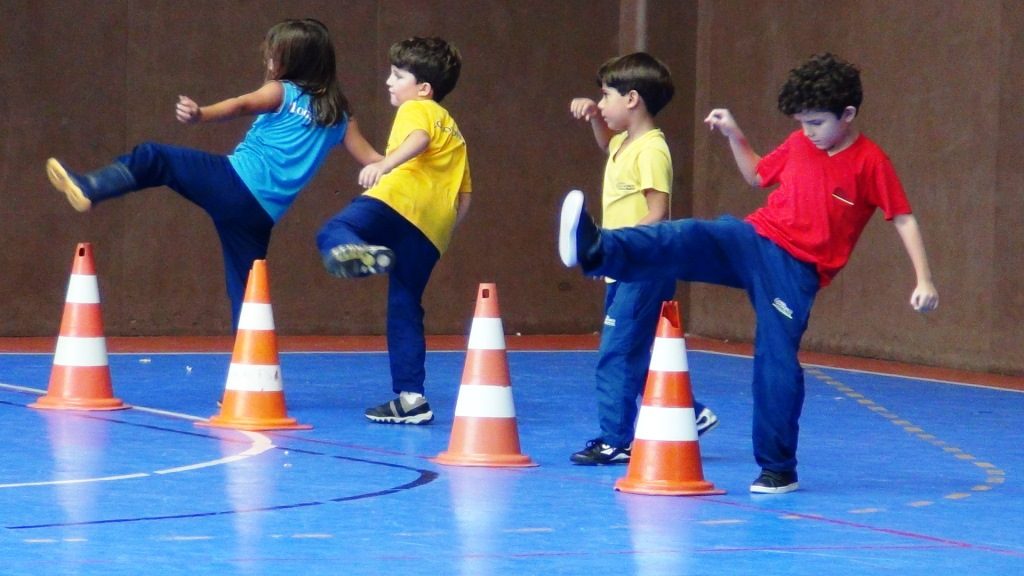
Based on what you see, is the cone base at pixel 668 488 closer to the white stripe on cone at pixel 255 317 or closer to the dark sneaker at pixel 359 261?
the dark sneaker at pixel 359 261

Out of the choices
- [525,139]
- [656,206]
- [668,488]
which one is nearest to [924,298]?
[668,488]

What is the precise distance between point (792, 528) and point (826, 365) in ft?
20.5

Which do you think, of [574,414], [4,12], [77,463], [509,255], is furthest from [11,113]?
[77,463]

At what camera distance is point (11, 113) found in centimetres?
1171

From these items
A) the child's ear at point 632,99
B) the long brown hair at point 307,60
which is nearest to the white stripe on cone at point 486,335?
the child's ear at point 632,99

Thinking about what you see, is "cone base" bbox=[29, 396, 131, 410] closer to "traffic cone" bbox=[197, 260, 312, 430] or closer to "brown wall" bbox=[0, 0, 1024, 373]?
"traffic cone" bbox=[197, 260, 312, 430]

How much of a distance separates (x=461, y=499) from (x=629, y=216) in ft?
5.21

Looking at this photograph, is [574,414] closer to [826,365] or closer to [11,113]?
[826,365]

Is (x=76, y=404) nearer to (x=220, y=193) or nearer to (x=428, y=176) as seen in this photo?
(x=220, y=193)

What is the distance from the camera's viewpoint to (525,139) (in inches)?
509

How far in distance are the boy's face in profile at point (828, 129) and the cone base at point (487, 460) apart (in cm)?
154

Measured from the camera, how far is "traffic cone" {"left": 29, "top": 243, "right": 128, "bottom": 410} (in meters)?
7.61

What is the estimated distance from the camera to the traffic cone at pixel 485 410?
622 centimetres

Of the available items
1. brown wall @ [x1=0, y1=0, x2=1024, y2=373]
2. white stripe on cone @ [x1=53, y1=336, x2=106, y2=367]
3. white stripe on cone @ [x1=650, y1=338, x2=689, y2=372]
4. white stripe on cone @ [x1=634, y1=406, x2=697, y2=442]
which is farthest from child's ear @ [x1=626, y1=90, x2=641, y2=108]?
brown wall @ [x1=0, y1=0, x2=1024, y2=373]
